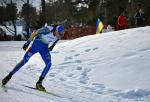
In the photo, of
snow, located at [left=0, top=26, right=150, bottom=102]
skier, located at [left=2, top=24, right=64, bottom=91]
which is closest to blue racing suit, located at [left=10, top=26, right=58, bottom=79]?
skier, located at [left=2, top=24, right=64, bottom=91]

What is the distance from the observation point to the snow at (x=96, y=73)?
10.8m

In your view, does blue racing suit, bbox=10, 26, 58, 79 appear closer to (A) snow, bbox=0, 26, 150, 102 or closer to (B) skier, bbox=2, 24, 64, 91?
(B) skier, bbox=2, 24, 64, 91

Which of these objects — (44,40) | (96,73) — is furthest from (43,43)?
(96,73)

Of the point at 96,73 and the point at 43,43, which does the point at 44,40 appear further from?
the point at 96,73

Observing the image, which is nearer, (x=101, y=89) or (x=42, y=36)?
(x=42, y=36)

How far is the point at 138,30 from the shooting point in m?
19.5

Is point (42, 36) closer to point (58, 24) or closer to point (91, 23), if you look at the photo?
point (58, 24)

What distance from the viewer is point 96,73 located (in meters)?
14.3

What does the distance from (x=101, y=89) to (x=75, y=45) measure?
845cm

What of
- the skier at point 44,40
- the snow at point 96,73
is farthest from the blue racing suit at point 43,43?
the snow at point 96,73

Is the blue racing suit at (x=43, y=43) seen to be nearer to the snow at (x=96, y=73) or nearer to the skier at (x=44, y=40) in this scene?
the skier at (x=44, y=40)

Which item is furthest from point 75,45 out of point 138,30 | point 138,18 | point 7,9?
point 7,9

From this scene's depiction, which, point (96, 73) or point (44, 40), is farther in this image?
point (96, 73)

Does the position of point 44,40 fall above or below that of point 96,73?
above
